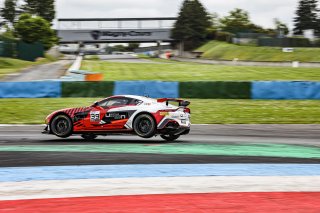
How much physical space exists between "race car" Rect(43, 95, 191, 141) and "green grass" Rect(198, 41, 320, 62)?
4881 centimetres

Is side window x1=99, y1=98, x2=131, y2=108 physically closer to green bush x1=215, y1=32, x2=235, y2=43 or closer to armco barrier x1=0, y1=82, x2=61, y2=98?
armco barrier x1=0, y1=82, x2=61, y2=98

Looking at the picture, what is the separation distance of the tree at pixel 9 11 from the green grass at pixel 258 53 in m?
83.3

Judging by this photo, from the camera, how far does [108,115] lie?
14.4 metres

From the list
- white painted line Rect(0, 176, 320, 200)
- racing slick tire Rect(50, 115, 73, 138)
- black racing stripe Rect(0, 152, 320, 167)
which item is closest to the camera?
white painted line Rect(0, 176, 320, 200)

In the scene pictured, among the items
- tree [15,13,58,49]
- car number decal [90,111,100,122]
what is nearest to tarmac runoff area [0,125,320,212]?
car number decal [90,111,100,122]

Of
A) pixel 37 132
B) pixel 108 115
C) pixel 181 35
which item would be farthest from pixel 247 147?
pixel 181 35

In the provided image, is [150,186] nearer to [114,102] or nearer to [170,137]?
[114,102]

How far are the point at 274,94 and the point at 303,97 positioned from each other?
1.52 metres

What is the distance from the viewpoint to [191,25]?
93000 millimetres

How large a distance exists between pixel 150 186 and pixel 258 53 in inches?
2443

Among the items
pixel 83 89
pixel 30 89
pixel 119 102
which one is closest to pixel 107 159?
pixel 119 102

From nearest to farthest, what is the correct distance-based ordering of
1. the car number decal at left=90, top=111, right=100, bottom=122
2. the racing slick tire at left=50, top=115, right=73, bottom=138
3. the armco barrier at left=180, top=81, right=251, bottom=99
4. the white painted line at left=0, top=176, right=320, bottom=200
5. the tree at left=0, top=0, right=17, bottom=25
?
the white painted line at left=0, top=176, right=320, bottom=200 < the car number decal at left=90, top=111, right=100, bottom=122 < the racing slick tire at left=50, top=115, right=73, bottom=138 < the armco barrier at left=180, top=81, right=251, bottom=99 < the tree at left=0, top=0, right=17, bottom=25

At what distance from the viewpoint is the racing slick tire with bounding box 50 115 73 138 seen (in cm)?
1467

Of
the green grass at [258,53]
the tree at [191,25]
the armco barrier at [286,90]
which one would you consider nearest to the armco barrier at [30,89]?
the armco barrier at [286,90]
